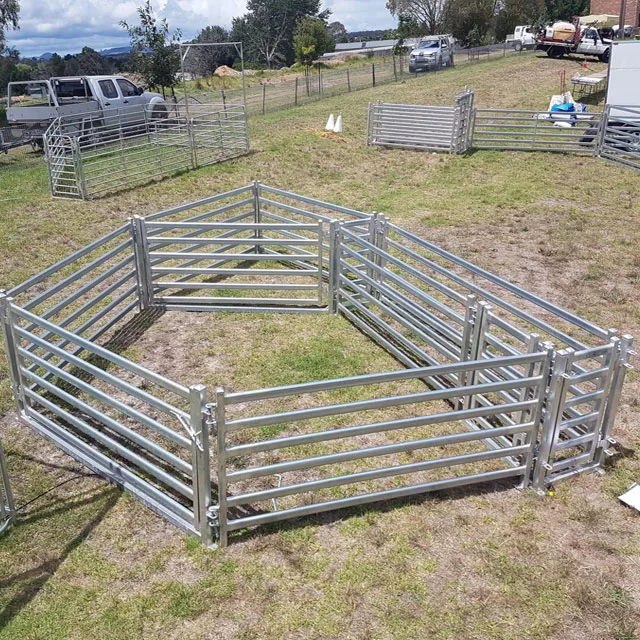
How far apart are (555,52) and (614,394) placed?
117ft

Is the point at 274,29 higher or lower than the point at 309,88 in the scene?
higher

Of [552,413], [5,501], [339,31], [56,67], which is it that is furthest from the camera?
[339,31]

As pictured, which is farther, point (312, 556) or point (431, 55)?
point (431, 55)

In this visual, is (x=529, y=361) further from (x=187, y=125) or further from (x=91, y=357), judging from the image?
(x=187, y=125)

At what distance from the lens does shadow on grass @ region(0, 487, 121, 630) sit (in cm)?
342

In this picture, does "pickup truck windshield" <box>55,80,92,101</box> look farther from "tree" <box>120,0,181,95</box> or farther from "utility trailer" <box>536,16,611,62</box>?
"utility trailer" <box>536,16,611,62</box>

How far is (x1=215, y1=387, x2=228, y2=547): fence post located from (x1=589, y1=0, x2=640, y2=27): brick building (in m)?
62.3

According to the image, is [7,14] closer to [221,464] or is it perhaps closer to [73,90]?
[73,90]

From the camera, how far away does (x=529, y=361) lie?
13.1ft

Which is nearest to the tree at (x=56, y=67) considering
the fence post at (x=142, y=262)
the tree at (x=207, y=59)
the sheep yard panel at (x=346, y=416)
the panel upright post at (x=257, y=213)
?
the tree at (x=207, y=59)

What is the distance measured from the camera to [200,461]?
359 centimetres

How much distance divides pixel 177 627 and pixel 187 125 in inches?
519

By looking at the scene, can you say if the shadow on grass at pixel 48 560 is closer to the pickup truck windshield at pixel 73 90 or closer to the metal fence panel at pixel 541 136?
the metal fence panel at pixel 541 136

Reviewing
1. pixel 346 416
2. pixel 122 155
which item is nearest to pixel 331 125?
pixel 122 155
